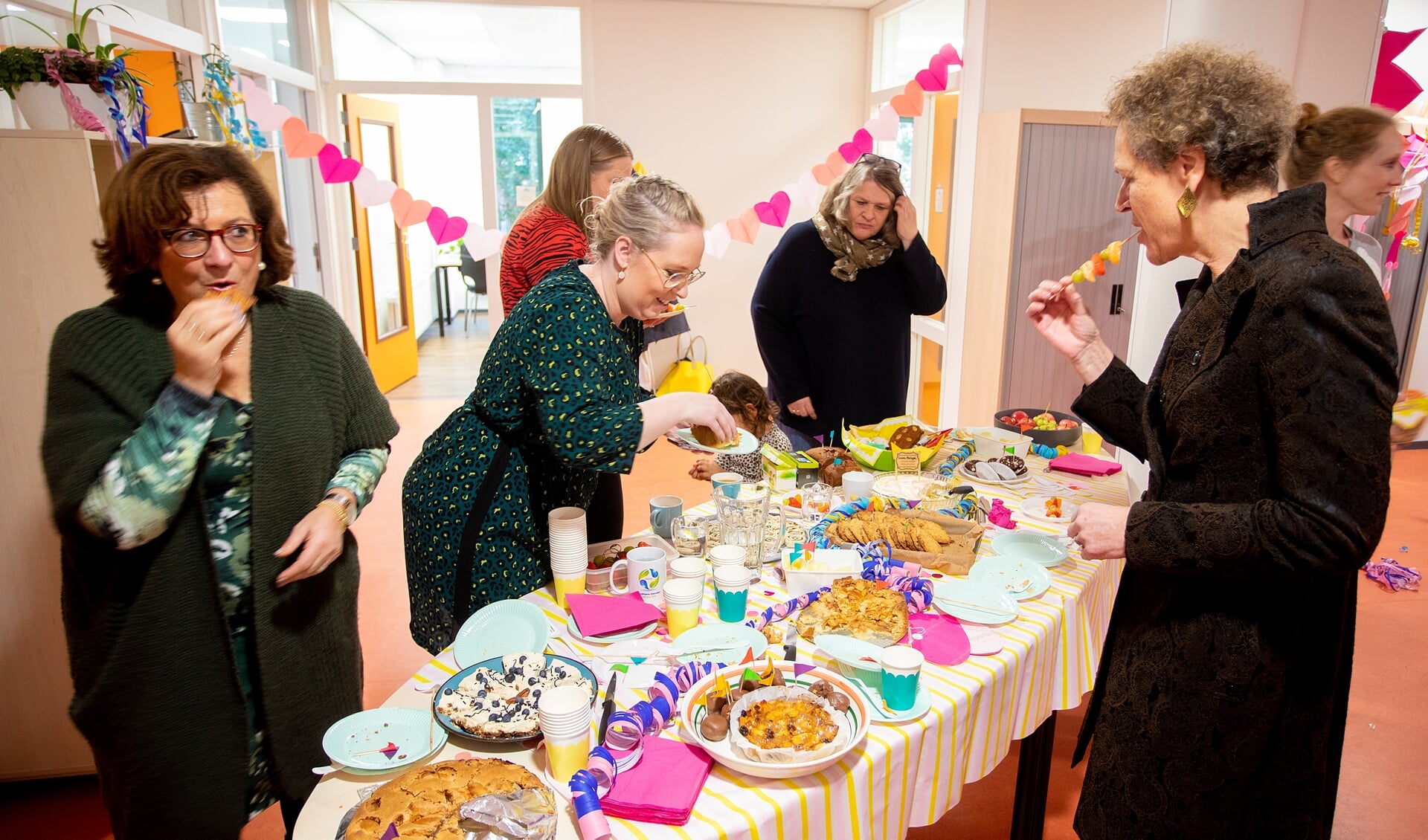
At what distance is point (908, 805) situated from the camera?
132 centimetres

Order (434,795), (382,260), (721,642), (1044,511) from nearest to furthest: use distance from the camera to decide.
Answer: (434,795), (721,642), (1044,511), (382,260)

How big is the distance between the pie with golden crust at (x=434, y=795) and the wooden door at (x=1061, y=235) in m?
3.93

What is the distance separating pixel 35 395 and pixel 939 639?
2404 mm

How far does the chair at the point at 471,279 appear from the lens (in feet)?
31.5

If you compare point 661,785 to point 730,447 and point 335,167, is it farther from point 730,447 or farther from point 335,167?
point 335,167

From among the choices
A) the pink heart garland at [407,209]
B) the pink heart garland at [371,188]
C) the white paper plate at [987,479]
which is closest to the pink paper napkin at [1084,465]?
the white paper plate at [987,479]

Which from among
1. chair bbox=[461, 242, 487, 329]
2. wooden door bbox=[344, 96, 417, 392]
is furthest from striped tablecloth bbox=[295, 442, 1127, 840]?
chair bbox=[461, 242, 487, 329]

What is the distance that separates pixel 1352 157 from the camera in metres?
2.65

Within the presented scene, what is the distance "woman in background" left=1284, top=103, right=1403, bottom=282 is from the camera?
8.61ft

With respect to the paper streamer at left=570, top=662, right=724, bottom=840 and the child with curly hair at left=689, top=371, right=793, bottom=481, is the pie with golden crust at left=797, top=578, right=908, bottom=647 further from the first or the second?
the child with curly hair at left=689, top=371, right=793, bottom=481

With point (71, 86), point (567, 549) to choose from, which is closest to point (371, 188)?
point (71, 86)

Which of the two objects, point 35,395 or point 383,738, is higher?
point 35,395

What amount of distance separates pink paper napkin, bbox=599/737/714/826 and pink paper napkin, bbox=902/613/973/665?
19.4 inches

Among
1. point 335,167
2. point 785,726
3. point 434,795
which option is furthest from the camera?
point 335,167
